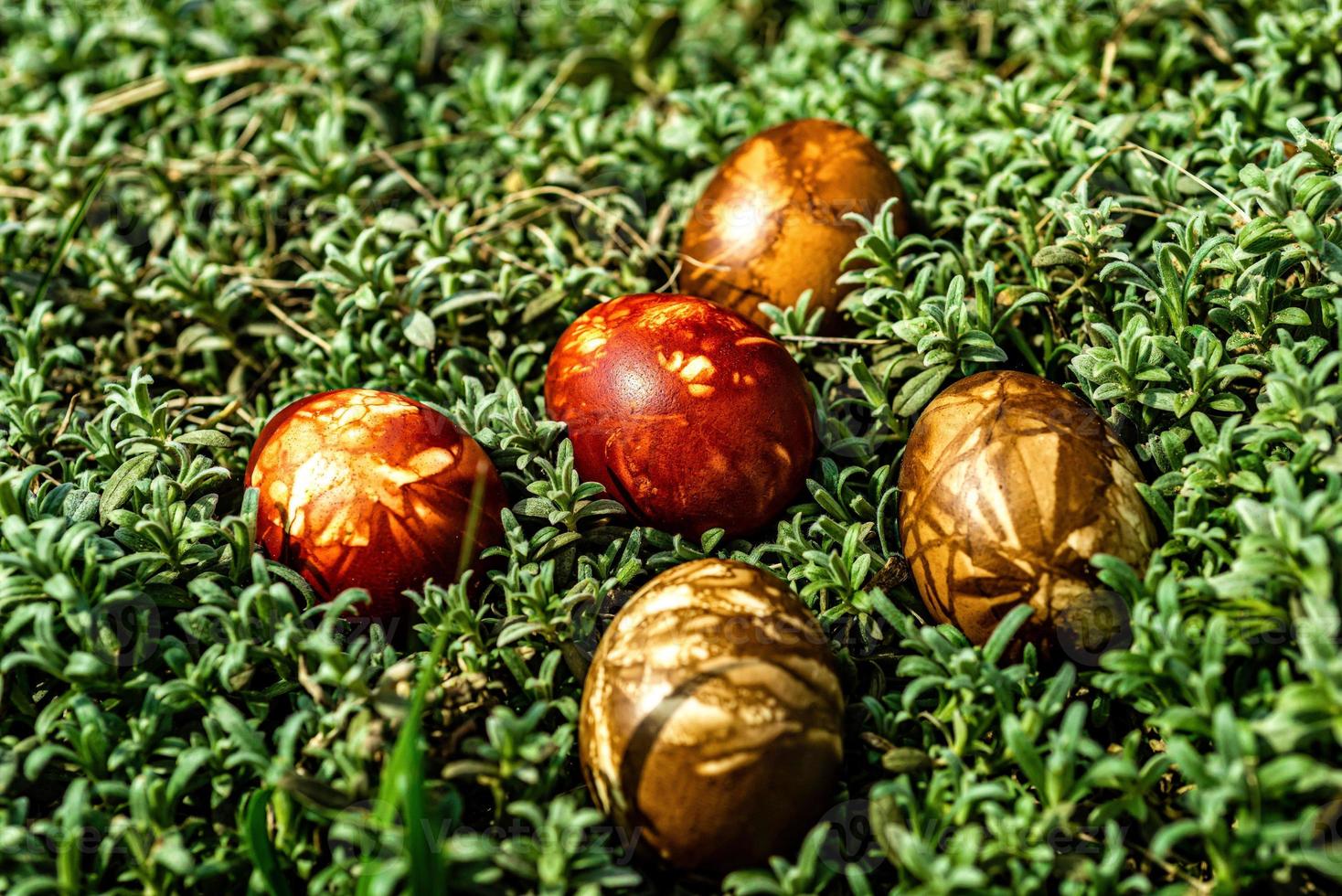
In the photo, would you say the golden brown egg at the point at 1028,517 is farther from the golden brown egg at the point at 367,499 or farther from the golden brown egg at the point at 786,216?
the golden brown egg at the point at 367,499

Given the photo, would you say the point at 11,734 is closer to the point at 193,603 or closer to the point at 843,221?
the point at 193,603

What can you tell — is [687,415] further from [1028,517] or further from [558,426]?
[1028,517]

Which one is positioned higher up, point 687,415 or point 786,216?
point 786,216

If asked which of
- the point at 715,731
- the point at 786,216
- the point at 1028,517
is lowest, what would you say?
the point at 715,731

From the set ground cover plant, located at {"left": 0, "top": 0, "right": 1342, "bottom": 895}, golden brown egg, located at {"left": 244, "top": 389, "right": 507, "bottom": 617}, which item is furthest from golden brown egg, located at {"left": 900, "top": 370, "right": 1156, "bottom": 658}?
golden brown egg, located at {"left": 244, "top": 389, "right": 507, "bottom": 617}

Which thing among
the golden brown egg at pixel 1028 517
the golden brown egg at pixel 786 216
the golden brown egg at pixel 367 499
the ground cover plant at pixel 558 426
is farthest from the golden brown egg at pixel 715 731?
Answer: the golden brown egg at pixel 786 216

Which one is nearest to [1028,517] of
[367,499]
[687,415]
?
[687,415]

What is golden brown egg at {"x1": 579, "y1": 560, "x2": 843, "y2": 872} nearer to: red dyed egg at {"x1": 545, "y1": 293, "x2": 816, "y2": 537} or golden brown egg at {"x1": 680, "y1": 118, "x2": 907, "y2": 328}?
red dyed egg at {"x1": 545, "y1": 293, "x2": 816, "y2": 537}
